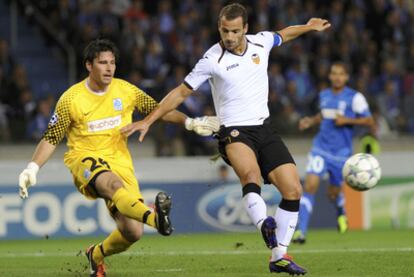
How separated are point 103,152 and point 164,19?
41.1ft

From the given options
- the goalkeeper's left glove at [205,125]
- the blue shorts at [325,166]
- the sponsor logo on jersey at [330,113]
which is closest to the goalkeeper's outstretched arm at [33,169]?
the goalkeeper's left glove at [205,125]

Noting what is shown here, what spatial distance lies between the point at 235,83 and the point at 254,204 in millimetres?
1193

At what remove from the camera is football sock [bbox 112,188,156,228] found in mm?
9383

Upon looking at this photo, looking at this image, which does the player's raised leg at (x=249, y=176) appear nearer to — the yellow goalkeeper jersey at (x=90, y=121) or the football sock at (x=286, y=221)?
the football sock at (x=286, y=221)

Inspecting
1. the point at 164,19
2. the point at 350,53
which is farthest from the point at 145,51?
the point at 350,53

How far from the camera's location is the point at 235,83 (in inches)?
410

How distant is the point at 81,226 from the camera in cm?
1833

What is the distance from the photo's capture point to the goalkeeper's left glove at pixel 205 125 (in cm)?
1041

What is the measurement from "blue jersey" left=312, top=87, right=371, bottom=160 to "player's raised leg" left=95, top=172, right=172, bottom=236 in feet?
20.6

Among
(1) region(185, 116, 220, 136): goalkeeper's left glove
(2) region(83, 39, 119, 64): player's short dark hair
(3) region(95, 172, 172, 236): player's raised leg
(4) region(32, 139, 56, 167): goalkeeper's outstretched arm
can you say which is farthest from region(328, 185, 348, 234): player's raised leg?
(4) region(32, 139, 56, 167): goalkeeper's outstretched arm

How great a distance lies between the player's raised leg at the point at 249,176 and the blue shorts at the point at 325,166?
17.2 feet

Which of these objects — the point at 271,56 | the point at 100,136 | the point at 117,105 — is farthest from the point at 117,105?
the point at 271,56

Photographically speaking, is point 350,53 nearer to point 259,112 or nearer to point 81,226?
point 81,226

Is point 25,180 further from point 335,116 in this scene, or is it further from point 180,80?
point 180,80
